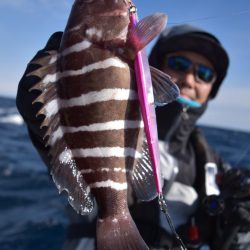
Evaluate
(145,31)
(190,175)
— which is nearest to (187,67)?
(190,175)

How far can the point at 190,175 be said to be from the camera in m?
4.36

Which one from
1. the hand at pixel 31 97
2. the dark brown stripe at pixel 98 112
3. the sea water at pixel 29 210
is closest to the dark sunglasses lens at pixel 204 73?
the sea water at pixel 29 210

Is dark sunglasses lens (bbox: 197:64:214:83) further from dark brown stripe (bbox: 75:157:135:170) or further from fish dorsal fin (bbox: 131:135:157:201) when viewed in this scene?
dark brown stripe (bbox: 75:157:135:170)

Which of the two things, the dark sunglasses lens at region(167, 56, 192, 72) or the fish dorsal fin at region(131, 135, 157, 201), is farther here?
the dark sunglasses lens at region(167, 56, 192, 72)

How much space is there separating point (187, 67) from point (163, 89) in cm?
289

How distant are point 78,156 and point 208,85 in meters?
3.26

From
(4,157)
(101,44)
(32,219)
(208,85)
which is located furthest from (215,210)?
(4,157)

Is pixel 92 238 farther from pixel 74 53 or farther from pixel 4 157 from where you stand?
pixel 4 157

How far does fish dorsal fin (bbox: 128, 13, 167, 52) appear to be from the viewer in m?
1.56

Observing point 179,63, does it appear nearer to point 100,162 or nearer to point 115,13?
point 115,13

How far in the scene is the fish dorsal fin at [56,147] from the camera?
65.5 inches

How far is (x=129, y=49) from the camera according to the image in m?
1.59

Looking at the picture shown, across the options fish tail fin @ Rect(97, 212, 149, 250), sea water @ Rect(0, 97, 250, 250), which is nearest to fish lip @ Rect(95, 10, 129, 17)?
fish tail fin @ Rect(97, 212, 149, 250)

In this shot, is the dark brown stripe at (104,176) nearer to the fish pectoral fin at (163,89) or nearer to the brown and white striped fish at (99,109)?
the brown and white striped fish at (99,109)
